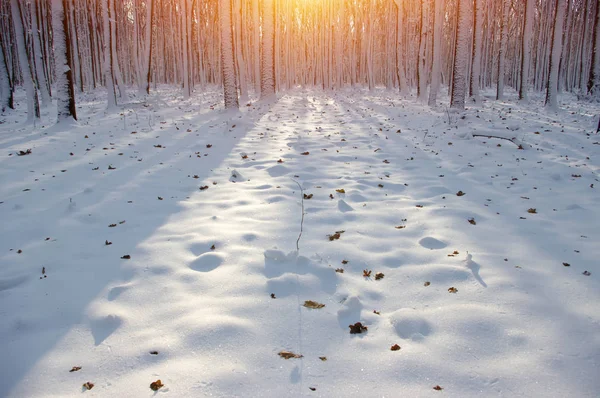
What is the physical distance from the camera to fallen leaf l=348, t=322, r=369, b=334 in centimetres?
225

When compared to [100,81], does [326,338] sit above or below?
below

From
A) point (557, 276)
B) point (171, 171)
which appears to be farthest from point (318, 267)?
point (171, 171)

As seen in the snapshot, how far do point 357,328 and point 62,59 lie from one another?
10389 millimetres

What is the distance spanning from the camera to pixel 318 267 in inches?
119

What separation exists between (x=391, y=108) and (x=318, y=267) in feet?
40.2

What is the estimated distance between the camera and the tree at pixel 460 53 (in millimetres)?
10461

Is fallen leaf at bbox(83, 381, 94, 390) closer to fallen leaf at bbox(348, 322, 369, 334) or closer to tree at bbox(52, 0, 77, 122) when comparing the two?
fallen leaf at bbox(348, 322, 369, 334)

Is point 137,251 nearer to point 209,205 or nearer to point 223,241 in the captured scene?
point 223,241

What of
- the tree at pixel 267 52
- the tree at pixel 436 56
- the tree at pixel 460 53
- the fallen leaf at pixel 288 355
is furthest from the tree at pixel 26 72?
the tree at pixel 436 56

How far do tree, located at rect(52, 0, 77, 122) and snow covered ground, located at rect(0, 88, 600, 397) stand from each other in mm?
4010

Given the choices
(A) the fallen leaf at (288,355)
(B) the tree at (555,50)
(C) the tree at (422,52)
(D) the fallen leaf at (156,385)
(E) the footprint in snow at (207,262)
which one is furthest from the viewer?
(C) the tree at (422,52)

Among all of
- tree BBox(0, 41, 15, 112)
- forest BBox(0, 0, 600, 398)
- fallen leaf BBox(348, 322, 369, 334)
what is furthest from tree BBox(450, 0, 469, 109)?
tree BBox(0, 41, 15, 112)

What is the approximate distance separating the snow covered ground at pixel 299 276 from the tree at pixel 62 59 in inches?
158

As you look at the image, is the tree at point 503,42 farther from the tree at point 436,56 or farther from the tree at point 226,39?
the tree at point 226,39
